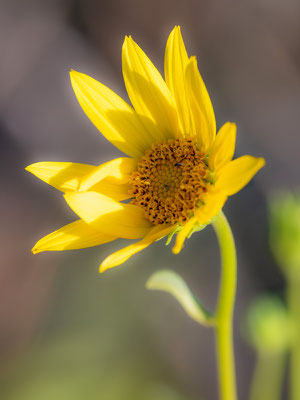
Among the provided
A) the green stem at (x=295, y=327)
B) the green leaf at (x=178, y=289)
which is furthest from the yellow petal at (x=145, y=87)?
the green stem at (x=295, y=327)

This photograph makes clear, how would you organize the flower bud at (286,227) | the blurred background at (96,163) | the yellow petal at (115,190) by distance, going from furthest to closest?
the blurred background at (96,163)
the flower bud at (286,227)
the yellow petal at (115,190)

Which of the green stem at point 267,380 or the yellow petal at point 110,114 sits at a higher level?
the yellow petal at point 110,114

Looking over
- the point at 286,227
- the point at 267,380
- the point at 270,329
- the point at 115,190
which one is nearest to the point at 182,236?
the point at 115,190

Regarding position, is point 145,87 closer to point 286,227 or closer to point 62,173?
point 62,173

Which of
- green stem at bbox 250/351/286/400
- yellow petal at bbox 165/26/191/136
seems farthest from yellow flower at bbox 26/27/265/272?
green stem at bbox 250/351/286/400

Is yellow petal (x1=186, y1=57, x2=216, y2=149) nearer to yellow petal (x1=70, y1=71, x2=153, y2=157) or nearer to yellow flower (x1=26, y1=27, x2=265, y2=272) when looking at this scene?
yellow flower (x1=26, y1=27, x2=265, y2=272)

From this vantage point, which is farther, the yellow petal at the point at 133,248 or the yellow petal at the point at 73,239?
the yellow petal at the point at 73,239

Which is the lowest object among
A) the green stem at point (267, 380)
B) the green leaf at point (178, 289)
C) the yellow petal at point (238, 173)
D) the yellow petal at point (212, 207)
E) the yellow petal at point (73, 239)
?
the green stem at point (267, 380)

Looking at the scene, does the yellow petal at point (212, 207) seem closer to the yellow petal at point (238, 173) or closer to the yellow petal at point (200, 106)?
the yellow petal at point (238, 173)
